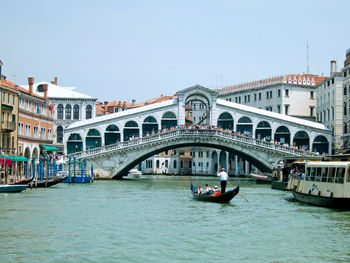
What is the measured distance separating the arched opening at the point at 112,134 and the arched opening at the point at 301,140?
13.1 metres

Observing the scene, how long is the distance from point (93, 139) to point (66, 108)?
274 inches

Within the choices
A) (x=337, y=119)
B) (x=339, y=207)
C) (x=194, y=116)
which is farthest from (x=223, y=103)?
(x=339, y=207)

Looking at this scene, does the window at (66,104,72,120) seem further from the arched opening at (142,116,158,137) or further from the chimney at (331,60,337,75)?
the chimney at (331,60,337,75)

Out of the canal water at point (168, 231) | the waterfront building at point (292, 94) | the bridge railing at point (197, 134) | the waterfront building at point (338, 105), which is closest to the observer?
the canal water at point (168, 231)

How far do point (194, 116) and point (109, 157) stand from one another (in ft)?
84.0

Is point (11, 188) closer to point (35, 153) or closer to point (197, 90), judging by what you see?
point (35, 153)

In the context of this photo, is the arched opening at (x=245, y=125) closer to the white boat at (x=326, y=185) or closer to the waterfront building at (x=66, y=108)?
the waterfront building at (x=66, y=108)

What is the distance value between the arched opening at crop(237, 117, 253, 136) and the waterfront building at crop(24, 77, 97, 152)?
12823 millimetres

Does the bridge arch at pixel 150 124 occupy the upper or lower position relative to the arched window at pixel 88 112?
lower

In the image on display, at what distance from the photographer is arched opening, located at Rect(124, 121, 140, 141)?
149ft

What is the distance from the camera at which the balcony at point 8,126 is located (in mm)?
34781

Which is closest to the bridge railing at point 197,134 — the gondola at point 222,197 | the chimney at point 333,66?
the chimney at point 333,66

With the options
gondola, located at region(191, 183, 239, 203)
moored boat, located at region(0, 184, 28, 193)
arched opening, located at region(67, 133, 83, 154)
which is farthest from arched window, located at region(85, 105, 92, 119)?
gondola, located at region(191, 183, 239, 203)

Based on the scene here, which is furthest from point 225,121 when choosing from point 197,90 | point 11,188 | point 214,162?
point 11,188
